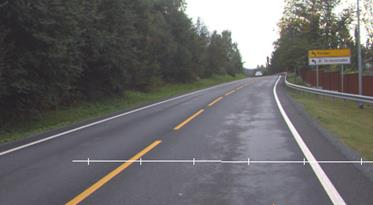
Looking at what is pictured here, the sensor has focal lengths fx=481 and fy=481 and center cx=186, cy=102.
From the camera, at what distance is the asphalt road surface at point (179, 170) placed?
21.0ft

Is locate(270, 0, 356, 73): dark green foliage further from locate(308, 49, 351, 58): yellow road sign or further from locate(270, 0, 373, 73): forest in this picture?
locate(308, 49, 351, 58): yellow road sign

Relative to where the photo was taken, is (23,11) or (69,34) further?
(69,34)

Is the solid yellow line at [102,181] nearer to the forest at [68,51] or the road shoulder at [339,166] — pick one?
the road shoulder at [339,166]

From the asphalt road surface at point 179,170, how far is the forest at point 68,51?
159 inches

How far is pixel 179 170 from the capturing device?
8.09 m

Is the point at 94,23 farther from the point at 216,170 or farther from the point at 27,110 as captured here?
the point at 216,170

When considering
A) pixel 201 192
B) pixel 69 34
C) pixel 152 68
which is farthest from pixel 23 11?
pixel 152 68

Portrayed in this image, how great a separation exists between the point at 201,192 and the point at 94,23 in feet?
67.8

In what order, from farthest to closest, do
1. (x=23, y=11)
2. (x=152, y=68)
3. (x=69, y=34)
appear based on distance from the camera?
(x=152, y=68), (x=69, y=34), (x=23, y=11)

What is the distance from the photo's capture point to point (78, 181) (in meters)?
7.36

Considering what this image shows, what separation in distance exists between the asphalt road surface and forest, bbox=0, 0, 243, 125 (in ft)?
13.2

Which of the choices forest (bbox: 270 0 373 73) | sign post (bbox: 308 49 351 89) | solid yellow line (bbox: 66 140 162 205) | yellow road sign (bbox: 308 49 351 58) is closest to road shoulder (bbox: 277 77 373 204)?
solid yellow line (bbox: 66 140 162 205)

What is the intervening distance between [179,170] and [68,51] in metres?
12.2

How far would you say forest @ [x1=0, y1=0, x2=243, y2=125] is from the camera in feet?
50.9
